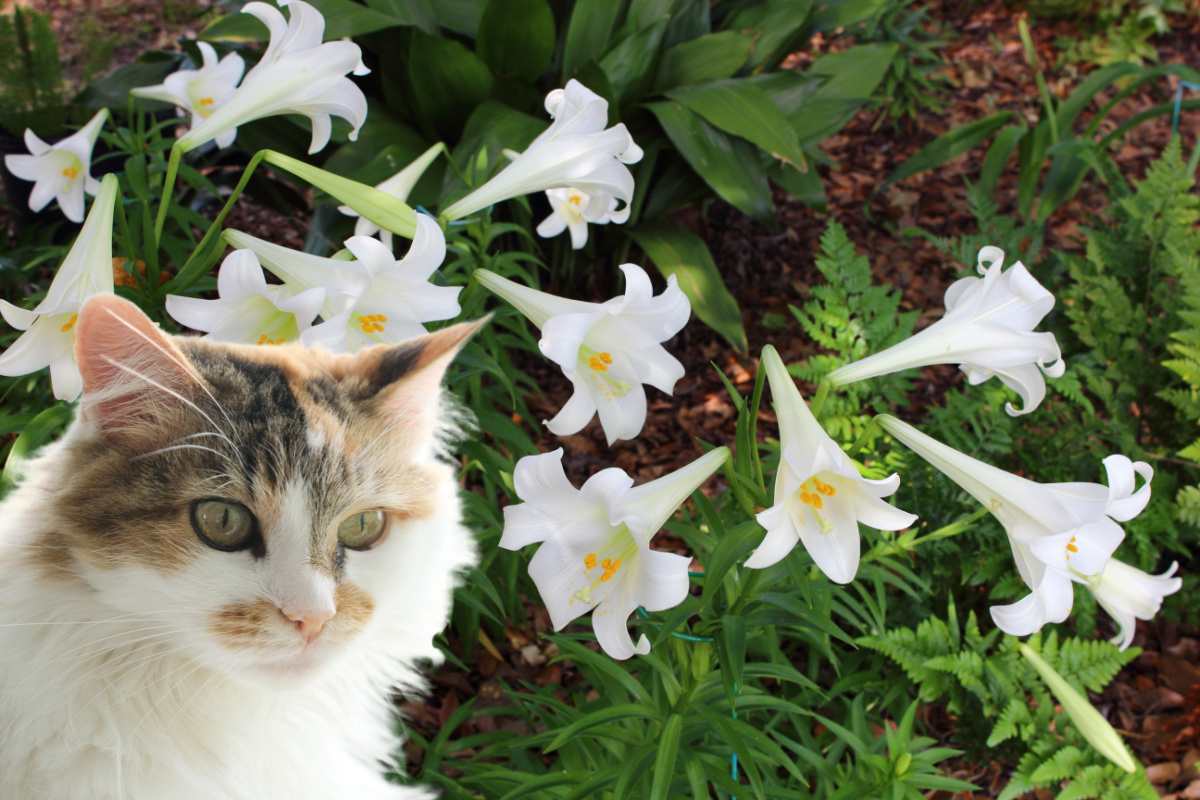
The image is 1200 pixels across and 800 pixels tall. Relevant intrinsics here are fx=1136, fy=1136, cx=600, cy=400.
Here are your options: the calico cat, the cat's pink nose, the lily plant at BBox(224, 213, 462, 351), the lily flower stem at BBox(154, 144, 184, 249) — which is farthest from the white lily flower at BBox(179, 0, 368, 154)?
the cat's pink nose

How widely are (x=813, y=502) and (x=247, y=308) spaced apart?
0.79m

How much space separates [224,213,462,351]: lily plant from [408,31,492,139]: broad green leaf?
2.07 metres

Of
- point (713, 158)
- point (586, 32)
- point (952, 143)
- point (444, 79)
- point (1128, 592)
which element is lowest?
point (952, 143)

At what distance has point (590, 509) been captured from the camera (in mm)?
1330

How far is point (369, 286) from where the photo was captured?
153 centimetres

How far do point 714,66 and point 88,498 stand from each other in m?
2.92

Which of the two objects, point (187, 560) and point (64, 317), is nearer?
point (187, 560)

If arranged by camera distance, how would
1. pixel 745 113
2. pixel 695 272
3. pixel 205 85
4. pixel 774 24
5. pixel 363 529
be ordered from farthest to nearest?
pixel 774 24, pixel 695 272, pixel 745 113, pixel 205 85, pixel 363 529

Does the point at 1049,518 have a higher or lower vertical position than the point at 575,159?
lower

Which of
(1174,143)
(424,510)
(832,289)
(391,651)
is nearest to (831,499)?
(424,510)

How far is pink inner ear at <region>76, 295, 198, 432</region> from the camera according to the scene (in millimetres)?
1128

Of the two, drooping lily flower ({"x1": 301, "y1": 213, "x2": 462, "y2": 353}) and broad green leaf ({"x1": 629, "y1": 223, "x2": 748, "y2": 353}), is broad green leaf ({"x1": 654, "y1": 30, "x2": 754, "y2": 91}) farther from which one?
drooping lily flower ({"x1": 301, "y1": 213, "x2": 462, "y2": 353})

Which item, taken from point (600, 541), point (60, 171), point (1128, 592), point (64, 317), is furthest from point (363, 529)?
point (60, 171)

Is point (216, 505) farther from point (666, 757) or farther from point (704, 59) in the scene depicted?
point (704, 59)
